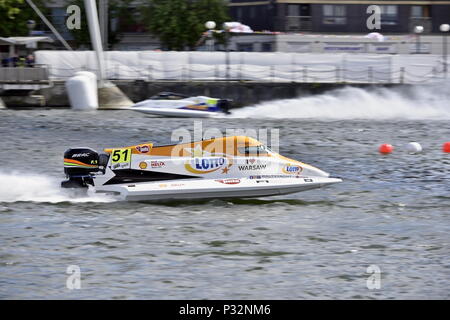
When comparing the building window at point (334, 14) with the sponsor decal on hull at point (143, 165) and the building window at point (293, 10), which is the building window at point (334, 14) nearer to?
the building window at point (293, 10)

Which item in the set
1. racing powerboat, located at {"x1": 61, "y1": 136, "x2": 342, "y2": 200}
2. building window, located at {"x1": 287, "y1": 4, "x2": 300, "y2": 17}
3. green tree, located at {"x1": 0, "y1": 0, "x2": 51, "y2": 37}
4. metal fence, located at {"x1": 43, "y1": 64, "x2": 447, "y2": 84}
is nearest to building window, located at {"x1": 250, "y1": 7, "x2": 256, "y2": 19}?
building window, located at {"x1": 287, "y1": 4, "x2": 300, "y2": 17}

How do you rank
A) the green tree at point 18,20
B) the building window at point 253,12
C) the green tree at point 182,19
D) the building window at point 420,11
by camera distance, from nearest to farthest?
1. the green tree at point 18,20
2. the green tree at point 182,19
3. the building window at point 420,11
4. the building window at point 253,12

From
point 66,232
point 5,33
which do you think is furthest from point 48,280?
point 5,33

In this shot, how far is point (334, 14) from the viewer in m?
63.2

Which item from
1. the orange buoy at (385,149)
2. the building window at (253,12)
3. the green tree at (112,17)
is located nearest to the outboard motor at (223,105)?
the orange buoy at (385,149)

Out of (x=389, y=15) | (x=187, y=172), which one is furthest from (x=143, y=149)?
(x=389, y=15)

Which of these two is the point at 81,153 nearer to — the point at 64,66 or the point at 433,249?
the point at 433,249

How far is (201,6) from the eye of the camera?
59.1 metres

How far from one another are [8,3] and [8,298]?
3347 centimetres

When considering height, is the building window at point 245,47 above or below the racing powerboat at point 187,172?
above

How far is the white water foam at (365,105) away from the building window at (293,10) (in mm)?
20525

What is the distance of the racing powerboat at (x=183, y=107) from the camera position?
38.1 m

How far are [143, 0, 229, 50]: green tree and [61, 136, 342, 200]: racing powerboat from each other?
4013cm

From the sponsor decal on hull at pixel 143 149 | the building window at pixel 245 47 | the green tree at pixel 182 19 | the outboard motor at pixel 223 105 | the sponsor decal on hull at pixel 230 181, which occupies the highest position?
the green tree at pixel 182 19
